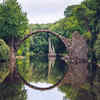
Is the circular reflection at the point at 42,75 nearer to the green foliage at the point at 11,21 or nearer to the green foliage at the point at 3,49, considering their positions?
the green foliage at the point at 3,49

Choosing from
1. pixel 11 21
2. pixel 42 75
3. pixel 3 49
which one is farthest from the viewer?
pixel 11 21

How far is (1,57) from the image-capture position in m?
36.5

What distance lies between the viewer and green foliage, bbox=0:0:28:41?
40781 mm

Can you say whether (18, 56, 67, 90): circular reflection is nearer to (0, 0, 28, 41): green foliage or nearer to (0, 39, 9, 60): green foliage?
(0, 39, 9, 60): green foliage

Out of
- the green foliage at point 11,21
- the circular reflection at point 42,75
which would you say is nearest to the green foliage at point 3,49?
the green foliage at point 11,21

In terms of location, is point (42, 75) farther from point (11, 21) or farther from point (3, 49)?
point (11, 21)

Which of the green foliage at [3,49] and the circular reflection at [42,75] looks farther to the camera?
the green foliage at [3,49]

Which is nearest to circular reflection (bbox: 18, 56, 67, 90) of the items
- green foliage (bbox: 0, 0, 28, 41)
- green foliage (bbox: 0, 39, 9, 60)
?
green foliage (bbox: 0, 39, 9, 60)

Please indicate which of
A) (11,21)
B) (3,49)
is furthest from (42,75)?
(11,21)

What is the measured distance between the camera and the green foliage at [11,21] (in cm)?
4078

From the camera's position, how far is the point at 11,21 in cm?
4094

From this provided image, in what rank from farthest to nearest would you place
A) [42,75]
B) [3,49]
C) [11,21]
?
[11,21] < [3,49] < [42,75]

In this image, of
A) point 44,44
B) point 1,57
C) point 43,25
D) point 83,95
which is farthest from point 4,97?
point 43,25

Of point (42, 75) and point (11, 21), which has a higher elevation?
point (11, 21)
